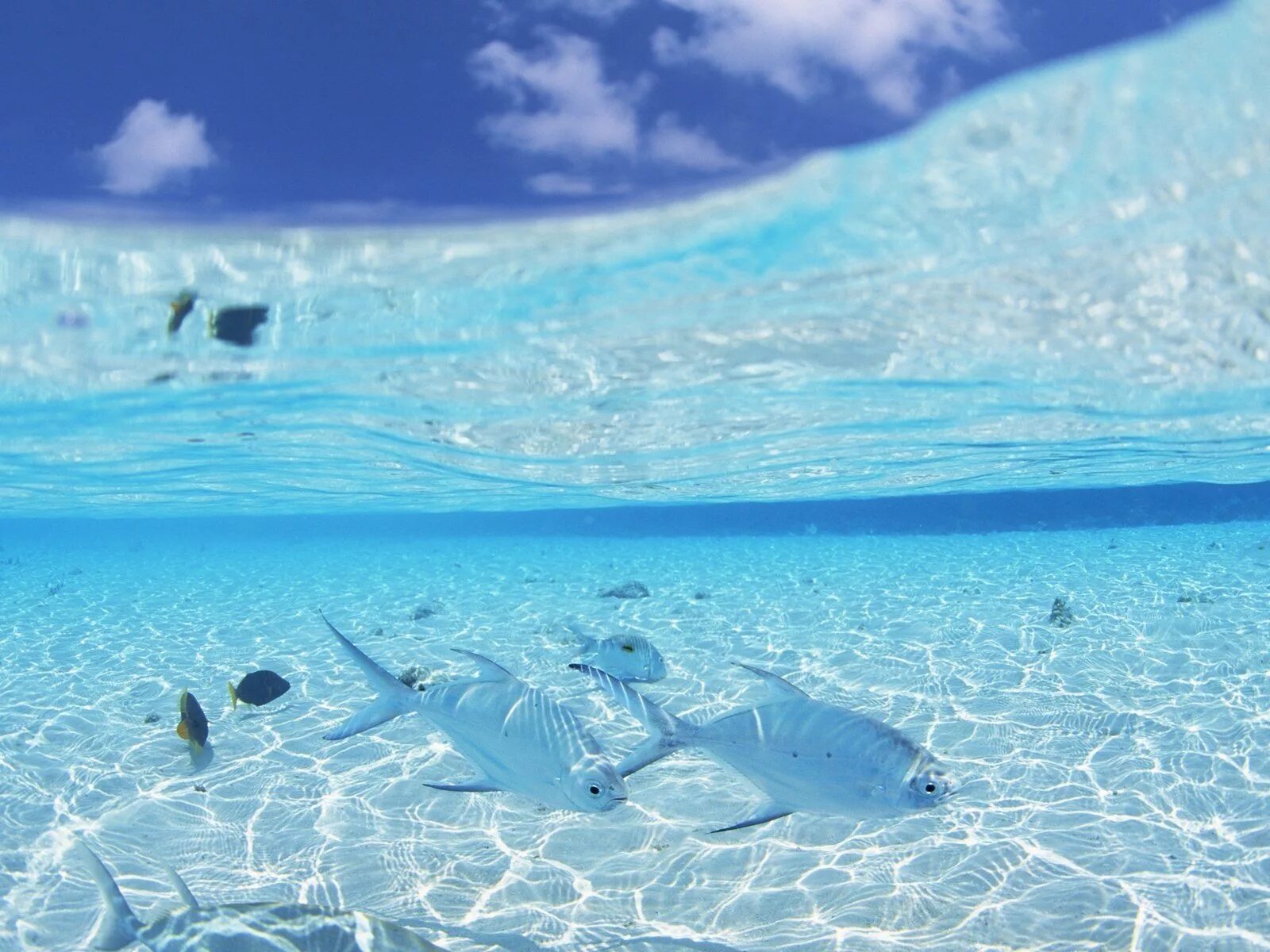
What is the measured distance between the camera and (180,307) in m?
9.87

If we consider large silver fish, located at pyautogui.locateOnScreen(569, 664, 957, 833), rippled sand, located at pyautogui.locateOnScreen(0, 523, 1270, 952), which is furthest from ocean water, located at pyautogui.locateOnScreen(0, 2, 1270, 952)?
large silver fish, located at pyautogui.locateOnScreen(569, 664, 957, 833)

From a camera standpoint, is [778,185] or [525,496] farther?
[525,496]

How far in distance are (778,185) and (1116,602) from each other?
45.4ft

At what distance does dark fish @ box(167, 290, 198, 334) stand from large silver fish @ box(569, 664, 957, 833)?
852 centimetres

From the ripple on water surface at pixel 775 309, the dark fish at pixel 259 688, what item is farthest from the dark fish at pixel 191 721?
the ripple on water surface at pixel 775 309

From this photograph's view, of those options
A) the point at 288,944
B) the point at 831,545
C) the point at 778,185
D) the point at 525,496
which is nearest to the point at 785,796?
the point at 288,944

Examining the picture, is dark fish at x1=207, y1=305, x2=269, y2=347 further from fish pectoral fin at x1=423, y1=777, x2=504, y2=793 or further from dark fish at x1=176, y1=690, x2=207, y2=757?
fish pectoral fin at x1=423, y1=777, x2=504, y2=793

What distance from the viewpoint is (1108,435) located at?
1947 cm

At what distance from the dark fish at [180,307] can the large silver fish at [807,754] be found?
28.0 feet

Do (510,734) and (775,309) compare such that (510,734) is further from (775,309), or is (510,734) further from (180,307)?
(180,307)

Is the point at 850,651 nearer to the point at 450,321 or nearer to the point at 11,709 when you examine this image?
the point at 450,321

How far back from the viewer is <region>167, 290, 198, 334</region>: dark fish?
31.5 ft

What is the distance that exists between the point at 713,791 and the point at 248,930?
4.78m

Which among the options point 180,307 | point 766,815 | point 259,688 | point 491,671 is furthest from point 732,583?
point 766,815
